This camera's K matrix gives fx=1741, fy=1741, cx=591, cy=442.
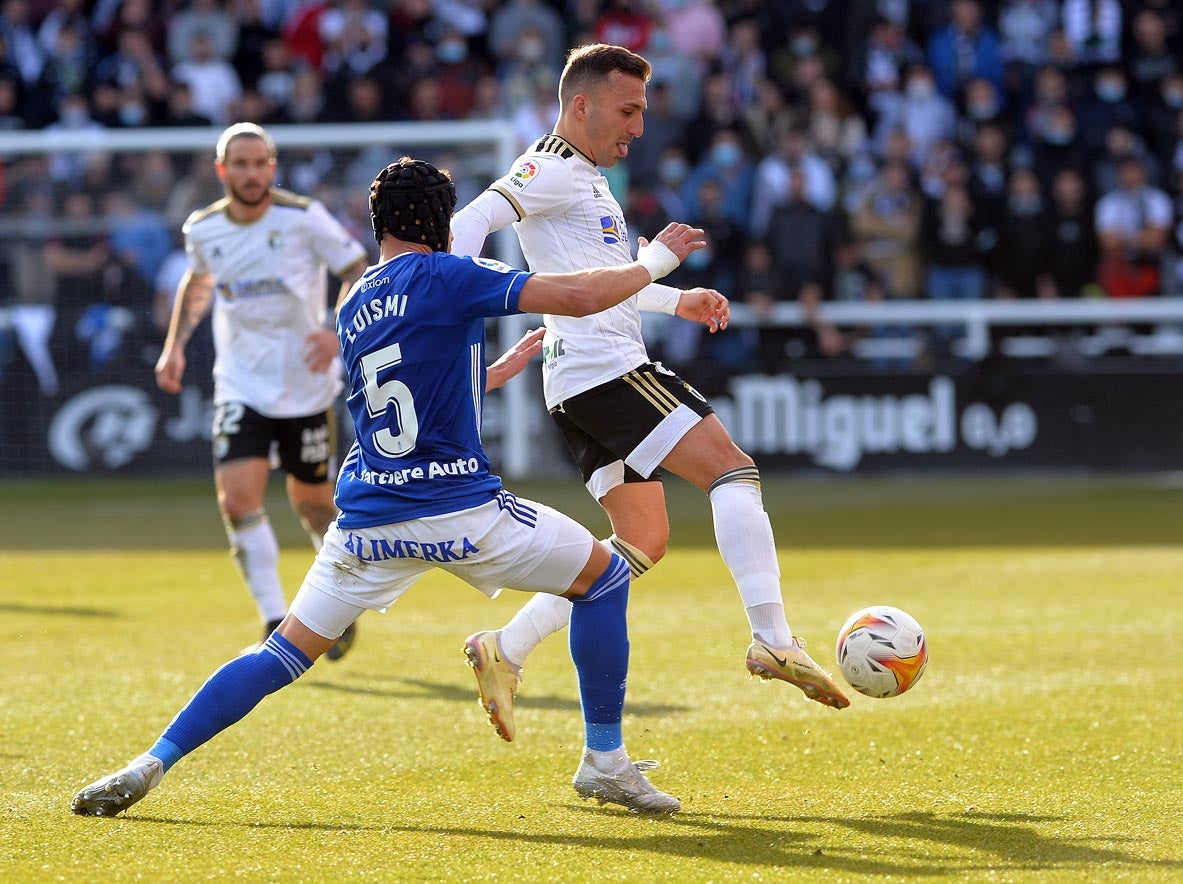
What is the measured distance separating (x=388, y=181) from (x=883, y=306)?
40.7 feet

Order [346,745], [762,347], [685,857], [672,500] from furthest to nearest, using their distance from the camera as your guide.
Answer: [762,347] < [672,500] < [346,745] < [685,857]

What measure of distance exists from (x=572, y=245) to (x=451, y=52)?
14647 millimetres

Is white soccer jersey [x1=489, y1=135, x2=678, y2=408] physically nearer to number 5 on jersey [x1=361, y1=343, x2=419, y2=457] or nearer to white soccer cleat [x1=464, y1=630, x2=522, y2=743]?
white soccer cleat [x1=464, y1=630, x2=522, y2=743]

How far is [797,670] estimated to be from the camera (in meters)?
5.42

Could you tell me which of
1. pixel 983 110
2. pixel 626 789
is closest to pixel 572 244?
pixel 626 789

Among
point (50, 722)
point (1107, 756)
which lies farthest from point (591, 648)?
point (50, 722)

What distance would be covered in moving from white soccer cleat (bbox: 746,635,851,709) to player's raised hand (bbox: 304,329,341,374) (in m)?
3.25

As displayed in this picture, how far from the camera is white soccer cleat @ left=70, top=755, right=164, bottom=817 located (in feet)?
16.4

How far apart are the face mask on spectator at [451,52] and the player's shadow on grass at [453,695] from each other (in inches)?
534

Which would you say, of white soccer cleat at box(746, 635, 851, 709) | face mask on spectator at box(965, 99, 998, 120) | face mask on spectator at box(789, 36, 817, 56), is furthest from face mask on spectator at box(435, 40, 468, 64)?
white soccer cleat at box(746, 635, 851, 709)

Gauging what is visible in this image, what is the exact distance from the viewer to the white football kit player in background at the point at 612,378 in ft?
18.8

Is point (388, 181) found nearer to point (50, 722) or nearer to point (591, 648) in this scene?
point (591, 648)

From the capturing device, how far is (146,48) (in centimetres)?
2019

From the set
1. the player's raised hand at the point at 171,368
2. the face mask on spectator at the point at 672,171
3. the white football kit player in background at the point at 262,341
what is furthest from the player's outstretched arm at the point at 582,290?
the face mask on spectator at the point at 672,171
